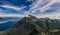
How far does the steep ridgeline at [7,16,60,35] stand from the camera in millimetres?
1626

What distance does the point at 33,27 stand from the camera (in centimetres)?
164

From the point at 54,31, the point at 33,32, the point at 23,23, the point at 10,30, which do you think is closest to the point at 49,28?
the point at 54,31

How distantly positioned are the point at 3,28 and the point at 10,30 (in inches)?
3.4

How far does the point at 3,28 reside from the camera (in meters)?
1.65

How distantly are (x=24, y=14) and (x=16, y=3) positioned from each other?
0.16 meters

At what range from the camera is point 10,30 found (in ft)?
5.34

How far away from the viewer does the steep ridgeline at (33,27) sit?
1.63 meters

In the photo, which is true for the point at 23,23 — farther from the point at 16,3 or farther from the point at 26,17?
the point at 16,3

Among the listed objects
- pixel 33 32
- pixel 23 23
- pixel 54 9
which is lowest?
pixel 33 32

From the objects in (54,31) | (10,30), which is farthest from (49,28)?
(10,30)

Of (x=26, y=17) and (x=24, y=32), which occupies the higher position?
(x=26, y=17)

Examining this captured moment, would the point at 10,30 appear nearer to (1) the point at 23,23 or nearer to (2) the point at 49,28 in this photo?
(1) the point at 23,23

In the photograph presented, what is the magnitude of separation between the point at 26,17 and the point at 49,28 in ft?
0.94

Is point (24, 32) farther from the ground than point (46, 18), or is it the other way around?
point (46, 18)
